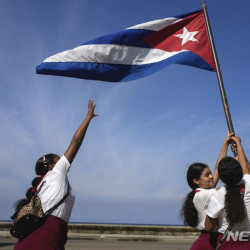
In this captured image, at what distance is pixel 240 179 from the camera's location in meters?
2.74

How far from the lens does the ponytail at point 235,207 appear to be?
2541 mm

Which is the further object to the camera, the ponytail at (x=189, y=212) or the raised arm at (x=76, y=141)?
the ponytail at (x=189, y=212)

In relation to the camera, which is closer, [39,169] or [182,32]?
[39,169]

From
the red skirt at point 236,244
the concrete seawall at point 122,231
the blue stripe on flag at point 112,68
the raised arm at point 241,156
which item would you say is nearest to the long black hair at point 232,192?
the red skirt at point 236,244

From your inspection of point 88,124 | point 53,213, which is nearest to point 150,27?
point 88,124

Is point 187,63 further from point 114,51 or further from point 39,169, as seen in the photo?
point 39,169

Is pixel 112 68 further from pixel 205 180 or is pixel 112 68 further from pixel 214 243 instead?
pixel 214 243

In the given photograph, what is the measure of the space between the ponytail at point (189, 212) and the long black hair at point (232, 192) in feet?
1.91

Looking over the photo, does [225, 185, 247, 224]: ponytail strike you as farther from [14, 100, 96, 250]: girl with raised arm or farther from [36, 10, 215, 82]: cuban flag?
[36, 10, 215, 82]: cuban flag

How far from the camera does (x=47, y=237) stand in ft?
8.36

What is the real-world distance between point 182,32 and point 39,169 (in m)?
4.31

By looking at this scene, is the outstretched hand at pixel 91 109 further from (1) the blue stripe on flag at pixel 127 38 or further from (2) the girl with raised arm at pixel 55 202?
(1) the blue stripe on flag at pixel 127 38

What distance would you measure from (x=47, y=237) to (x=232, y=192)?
1540 millimetres

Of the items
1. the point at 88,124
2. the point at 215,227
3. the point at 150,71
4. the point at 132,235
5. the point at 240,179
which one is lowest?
the point at 132,235
